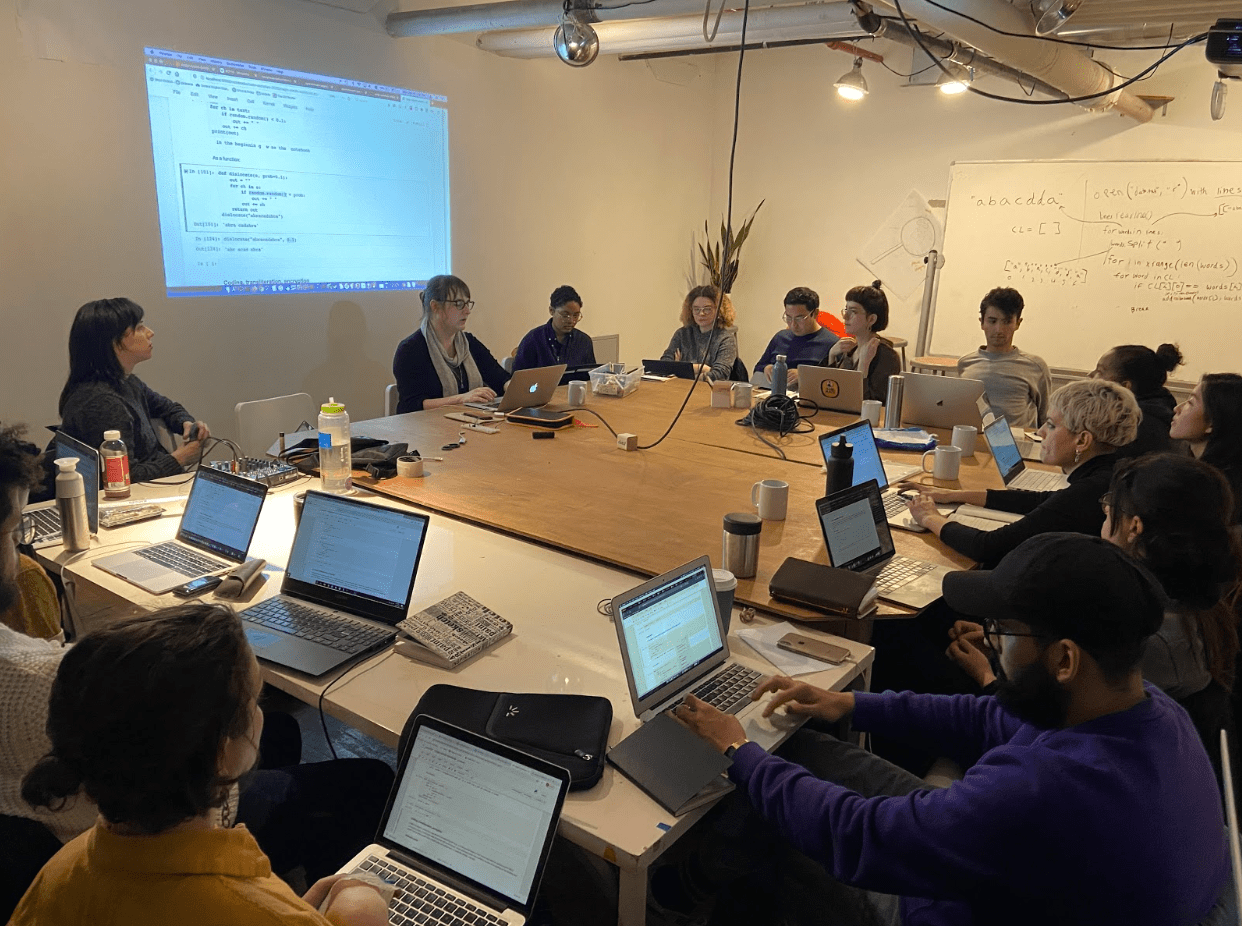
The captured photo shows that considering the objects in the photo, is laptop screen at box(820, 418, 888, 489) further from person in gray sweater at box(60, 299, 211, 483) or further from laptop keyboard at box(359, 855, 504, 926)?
person in gray sweater at box(60, 299, 211, 483)

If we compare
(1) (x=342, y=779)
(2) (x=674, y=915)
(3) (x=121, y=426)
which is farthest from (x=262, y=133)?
(2) (x=674, y=915)

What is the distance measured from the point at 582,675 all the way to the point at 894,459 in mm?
2053

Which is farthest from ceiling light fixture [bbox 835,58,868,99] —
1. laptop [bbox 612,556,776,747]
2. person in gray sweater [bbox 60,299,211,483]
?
laptop [bbox 612,556,776,747]

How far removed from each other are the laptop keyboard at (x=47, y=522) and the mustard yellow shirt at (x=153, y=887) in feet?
5.52

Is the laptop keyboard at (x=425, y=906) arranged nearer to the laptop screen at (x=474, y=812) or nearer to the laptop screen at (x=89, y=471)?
the laptop screen at (x=474, y=812)

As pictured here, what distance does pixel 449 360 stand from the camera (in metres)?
4.31

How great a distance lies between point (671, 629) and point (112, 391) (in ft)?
7.83

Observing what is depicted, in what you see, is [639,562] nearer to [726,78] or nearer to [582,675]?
[582,675]

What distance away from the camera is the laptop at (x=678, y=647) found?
1.53 metres

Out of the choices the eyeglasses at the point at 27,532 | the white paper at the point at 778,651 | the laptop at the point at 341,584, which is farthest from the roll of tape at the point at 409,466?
the white paper at the point at 778,651

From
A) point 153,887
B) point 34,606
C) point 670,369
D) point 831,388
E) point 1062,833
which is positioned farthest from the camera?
point 670,369

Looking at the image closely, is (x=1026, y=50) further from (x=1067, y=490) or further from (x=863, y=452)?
(x=1067, y=490)

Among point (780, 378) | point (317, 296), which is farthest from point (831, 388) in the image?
point (317, 296)

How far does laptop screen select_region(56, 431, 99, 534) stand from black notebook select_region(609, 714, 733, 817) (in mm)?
1742
